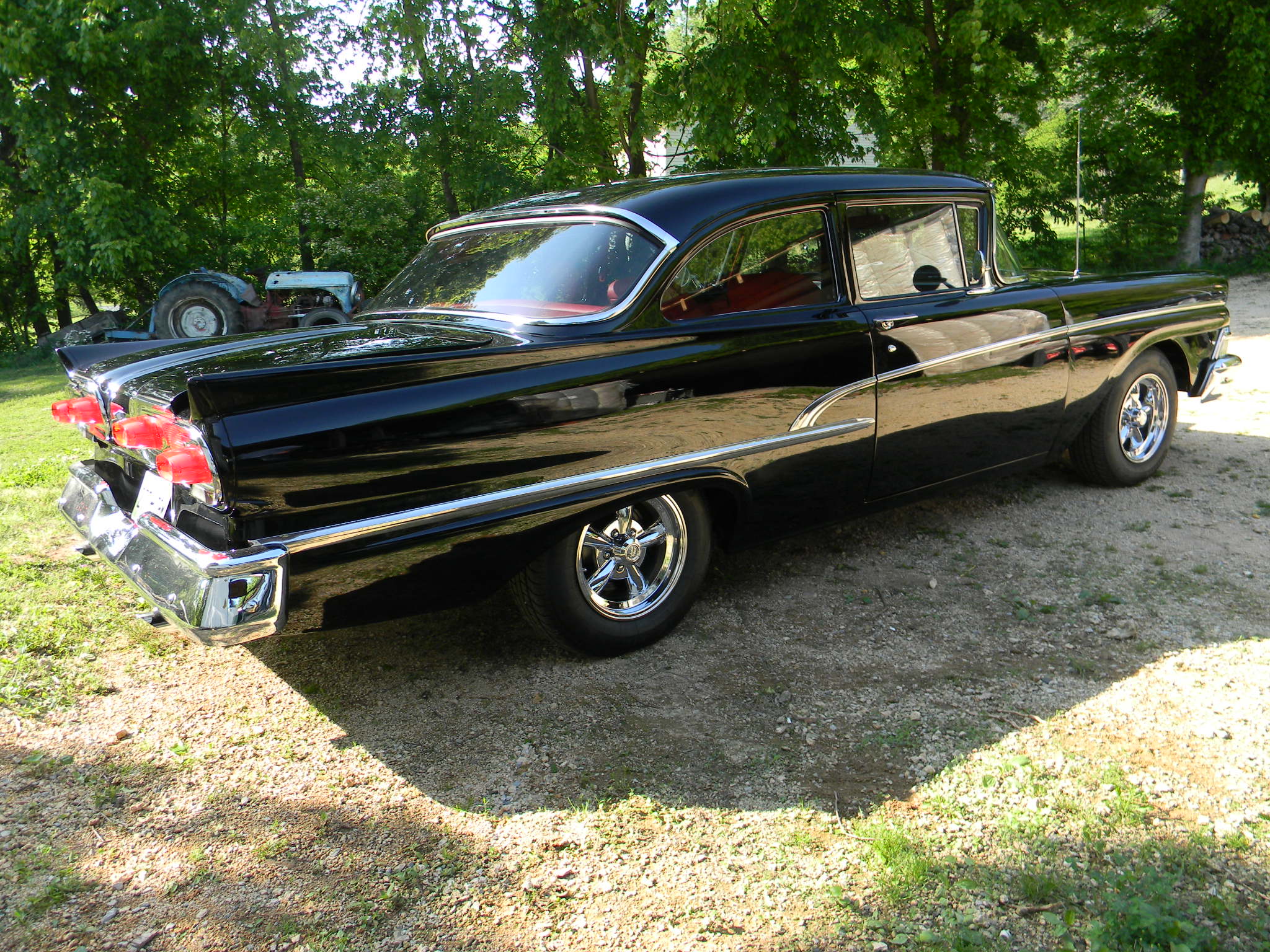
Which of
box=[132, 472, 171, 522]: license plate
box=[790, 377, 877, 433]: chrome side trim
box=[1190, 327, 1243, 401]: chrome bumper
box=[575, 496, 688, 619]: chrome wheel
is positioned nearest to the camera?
box=[132, 472, 171, 522]: license plate

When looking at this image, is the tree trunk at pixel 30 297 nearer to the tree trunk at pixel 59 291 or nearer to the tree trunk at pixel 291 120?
the tree trunk at pixel 59 291

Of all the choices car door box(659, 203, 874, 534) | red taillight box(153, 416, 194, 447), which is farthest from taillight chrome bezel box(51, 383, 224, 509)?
car door box(659, 203, 874, 534)

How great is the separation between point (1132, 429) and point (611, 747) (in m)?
3.93

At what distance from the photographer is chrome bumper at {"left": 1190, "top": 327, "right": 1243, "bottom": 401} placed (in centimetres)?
549

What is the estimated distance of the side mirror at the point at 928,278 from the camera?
13.7ft

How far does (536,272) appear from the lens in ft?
11.7

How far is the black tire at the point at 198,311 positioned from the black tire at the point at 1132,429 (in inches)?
422

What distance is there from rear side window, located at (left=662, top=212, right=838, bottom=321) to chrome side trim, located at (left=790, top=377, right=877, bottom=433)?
0.37 metres

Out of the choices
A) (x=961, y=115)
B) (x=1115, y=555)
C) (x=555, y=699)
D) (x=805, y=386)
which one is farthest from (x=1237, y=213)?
(x=555, y=699)

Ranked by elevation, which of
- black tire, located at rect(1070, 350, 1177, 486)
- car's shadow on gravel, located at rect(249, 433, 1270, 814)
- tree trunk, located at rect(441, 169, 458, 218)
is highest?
tree trunk, located at rect(441, 169, 458, 218)

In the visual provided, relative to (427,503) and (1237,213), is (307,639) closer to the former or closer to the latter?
(427,503)

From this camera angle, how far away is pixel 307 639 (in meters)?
3.72

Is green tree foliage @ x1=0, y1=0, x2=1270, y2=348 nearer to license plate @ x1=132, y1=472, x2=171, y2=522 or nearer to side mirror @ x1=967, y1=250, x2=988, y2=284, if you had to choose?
side mirror @ x1=967, y1=250, x2=988, y2=284

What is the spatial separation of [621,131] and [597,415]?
12332mm
